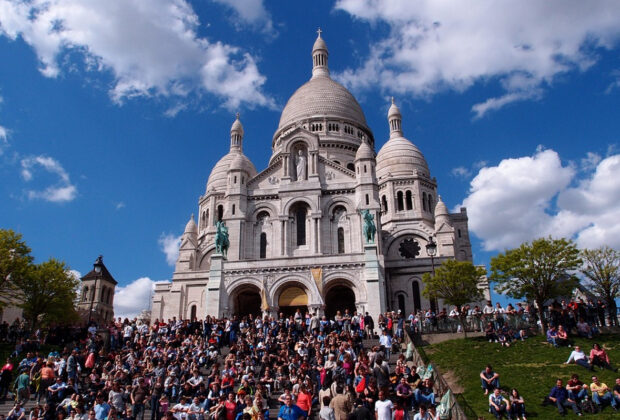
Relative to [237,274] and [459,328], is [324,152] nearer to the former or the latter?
[237,274]

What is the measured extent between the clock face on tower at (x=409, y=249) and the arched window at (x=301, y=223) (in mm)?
11413

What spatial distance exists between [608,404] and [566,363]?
4.29 metres

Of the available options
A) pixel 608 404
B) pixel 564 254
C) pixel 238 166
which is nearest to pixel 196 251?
pixel 238 166

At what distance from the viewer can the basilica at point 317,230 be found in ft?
123

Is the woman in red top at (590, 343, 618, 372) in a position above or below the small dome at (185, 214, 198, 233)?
below

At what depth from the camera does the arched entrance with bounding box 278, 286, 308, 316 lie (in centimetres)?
3756

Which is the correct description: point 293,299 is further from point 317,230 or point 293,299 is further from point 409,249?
point 409,249

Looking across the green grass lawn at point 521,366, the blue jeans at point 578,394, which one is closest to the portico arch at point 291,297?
the green grass lawn at point 521,366

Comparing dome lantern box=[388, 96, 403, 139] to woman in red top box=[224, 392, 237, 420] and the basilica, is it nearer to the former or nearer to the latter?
the basilica

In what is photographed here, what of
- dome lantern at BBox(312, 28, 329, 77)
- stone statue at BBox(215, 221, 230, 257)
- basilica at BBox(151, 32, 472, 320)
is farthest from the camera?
dome lantern at BBox(312, 28, 329, 77)

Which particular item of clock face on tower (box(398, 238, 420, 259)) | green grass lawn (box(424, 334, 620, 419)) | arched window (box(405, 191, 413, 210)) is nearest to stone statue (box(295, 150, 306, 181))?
clock face on tower (box(398, 238, 420, 259))

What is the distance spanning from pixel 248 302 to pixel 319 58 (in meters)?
44.9

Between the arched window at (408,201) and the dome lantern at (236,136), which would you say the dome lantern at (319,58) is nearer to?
the dome lantern at (236,136)

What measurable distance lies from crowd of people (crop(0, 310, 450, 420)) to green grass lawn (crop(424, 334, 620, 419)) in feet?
6.15
